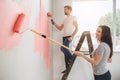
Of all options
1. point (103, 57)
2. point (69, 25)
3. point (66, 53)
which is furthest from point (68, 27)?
point (103, 57)

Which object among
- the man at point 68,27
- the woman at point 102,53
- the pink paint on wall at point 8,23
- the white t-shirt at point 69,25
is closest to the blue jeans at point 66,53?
the man at point 68,27

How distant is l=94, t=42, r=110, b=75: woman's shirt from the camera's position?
108 inches

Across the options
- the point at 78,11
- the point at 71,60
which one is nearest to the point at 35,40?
the point at 71,60

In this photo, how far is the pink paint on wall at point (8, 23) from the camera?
5.96 feet

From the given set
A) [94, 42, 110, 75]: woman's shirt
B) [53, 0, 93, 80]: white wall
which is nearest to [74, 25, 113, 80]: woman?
[94, 42, 110, 75]: woman's shirt

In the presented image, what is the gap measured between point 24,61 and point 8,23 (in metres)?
0.69

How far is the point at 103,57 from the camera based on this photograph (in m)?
2.80

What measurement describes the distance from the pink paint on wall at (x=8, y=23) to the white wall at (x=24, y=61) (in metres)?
0.07

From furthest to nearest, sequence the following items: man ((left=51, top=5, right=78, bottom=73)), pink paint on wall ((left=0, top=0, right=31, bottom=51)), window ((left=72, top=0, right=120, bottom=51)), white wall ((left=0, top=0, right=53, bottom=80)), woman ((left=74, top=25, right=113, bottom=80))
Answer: window ((left=72, top=0, right=120, bottom=51)), man ((left=51, top=5, right=78, bottom=73)), woman ((left=74, top=25, right=113, bottom=80)), white wall ((left=0, top=0, right=53, bottom=80)), pink paint on wall ((left=0, top=0, right=31, bottom=51))

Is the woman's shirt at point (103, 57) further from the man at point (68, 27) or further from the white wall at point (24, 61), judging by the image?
the man at point (68, 27)

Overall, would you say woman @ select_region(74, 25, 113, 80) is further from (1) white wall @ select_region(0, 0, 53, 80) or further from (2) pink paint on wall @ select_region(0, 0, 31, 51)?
(2) pink paint on wall @ select_region(0, 0, 31, 51)

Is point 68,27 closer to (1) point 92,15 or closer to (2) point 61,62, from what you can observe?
(1) point 92,15

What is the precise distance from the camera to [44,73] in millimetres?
3775

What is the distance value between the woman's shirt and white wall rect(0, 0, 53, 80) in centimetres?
84
